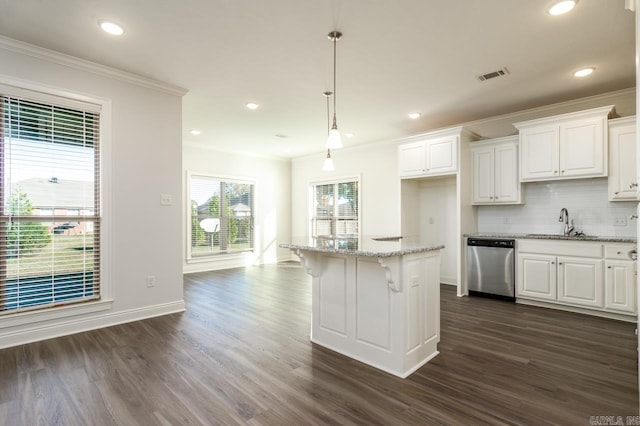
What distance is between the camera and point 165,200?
3.90 metres

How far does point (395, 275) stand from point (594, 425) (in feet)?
4.43

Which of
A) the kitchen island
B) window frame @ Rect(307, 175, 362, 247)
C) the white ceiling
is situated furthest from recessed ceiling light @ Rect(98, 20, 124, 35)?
window frame @ Rect(307, 175, 362, 247)

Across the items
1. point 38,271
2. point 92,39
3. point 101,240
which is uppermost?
point 92,39

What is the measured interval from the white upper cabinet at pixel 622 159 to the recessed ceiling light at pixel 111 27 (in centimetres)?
523

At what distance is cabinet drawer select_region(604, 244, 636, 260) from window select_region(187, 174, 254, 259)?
6405mm

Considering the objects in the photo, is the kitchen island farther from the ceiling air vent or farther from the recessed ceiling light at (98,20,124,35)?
the recessed ceiling light at (98,20,124,35)

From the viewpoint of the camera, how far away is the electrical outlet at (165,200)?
3.88m

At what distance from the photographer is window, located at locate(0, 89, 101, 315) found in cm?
297

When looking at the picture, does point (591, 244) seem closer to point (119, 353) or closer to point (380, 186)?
point (380, 186)

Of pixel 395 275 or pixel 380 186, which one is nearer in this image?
pixel 395 275

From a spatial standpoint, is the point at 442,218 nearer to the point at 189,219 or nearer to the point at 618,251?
the point at 618,251

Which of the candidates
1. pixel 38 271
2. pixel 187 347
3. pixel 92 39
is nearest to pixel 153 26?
pixel 92 39

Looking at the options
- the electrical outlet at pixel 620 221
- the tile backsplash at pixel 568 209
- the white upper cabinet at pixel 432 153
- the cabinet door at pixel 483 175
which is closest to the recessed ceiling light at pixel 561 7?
the white upper cabinet at pixel 432 153

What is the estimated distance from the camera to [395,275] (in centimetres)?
237
